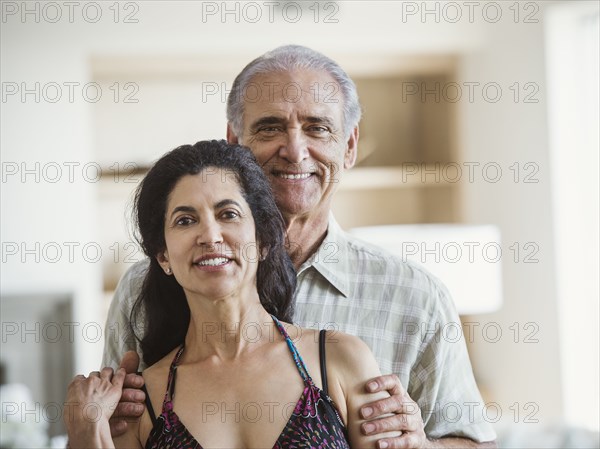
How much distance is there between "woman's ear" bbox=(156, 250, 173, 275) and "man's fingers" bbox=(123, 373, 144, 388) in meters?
0.14

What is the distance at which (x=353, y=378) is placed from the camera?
1112 mm

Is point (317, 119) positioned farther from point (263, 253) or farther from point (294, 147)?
point (263, 253)

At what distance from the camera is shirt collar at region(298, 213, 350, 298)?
4.63 feet

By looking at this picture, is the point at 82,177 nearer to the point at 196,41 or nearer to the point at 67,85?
the point at 67,85

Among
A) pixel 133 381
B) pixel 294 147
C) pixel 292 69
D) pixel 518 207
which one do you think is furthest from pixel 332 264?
pixel 518 207

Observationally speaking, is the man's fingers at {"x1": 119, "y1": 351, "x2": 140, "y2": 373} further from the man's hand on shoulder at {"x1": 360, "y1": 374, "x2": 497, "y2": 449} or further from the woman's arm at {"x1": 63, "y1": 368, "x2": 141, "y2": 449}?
the man's hand on shoulder at {"x1": 360, "y1": 374, "x2": 497, "y2": 449}

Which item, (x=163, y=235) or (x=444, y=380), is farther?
(x=444, y=380)

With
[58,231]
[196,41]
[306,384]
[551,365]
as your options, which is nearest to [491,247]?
[551,365]

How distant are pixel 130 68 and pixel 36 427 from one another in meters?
1.23

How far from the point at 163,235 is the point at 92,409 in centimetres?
24

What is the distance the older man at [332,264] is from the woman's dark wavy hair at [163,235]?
17 cm

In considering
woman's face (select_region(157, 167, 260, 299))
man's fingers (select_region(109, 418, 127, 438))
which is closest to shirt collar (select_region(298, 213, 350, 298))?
woman's face (select_region(157, 167, 260, 299))

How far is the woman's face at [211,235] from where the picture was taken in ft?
3.46

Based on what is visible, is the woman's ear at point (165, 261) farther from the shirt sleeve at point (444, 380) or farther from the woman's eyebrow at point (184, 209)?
the shirt sleeve at point (444, 380)
